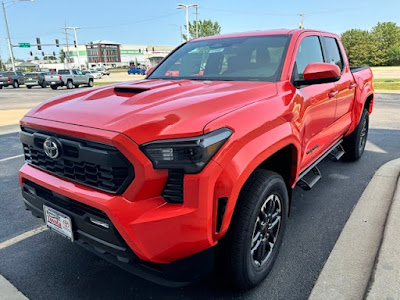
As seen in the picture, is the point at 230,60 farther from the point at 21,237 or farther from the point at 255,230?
the point at 21,237

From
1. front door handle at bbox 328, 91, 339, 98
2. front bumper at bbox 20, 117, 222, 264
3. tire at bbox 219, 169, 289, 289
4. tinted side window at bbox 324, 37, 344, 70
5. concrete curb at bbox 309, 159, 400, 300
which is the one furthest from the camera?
tinted side window at bbox 324, 37, 344, 70

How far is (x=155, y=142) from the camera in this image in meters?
1.78

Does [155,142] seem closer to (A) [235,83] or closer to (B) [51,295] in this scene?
(A) [235,83]

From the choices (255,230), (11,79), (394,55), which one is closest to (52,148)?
(255,230)

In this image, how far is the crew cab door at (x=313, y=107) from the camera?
112 inches

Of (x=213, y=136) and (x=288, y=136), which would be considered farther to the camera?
(x=288, y=136)

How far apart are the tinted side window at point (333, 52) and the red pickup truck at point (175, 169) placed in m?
1.35

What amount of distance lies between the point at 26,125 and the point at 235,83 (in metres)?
1.64

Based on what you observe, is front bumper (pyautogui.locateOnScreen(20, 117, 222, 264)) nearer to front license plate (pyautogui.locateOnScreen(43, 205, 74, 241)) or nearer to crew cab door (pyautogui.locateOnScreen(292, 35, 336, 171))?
front license plate (pyautogui.locateOnScreen(43, 205, 74, 241))

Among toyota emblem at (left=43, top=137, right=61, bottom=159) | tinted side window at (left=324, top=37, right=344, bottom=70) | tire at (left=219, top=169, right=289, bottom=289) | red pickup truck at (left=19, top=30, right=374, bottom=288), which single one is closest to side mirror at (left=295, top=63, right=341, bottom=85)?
red pickup truck at (left=19, top=30, right=374, bottom=288)

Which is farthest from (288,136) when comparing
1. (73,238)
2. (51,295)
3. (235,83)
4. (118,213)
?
(51,295)

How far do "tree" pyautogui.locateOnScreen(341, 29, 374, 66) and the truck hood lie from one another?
61.6 m

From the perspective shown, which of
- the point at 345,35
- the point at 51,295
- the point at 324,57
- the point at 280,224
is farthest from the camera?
the point at 345,35

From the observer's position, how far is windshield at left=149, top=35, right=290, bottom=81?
2980mm
